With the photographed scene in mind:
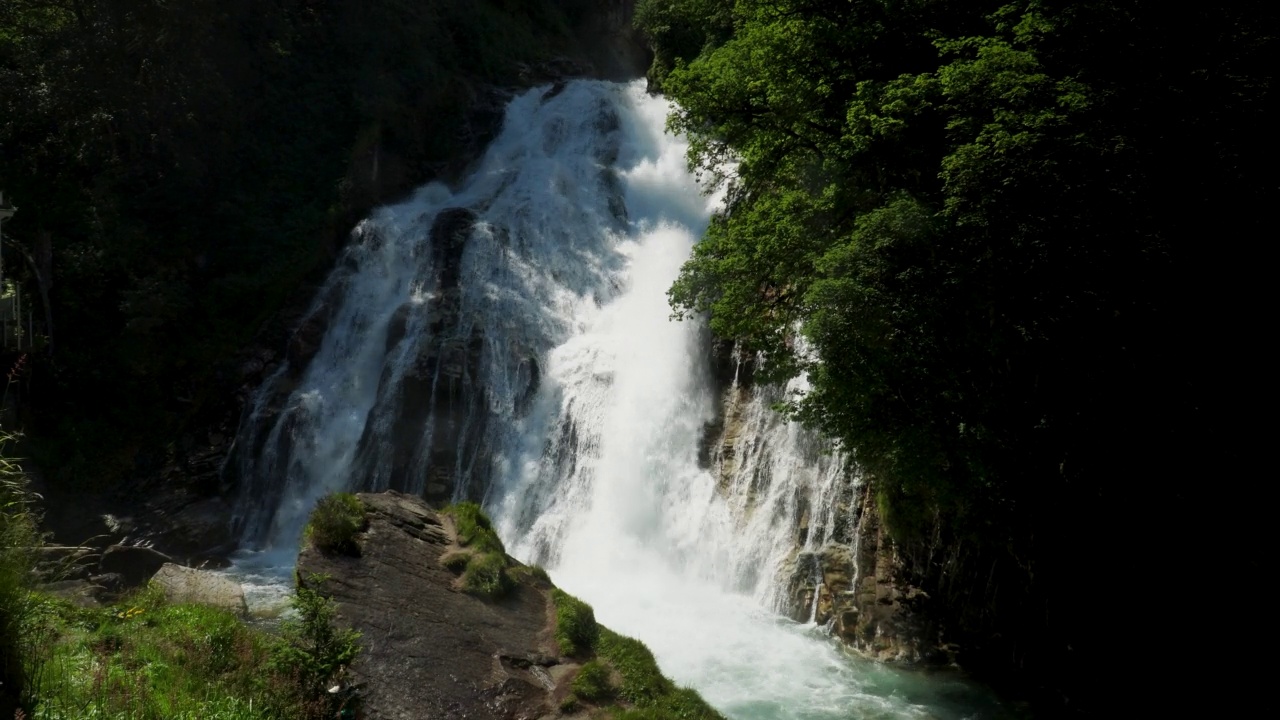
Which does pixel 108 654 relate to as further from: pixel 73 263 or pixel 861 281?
pixel 73 263

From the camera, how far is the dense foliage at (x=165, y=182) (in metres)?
21.1

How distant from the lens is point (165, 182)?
24.2 meters

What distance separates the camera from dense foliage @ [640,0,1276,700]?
8.90 metres

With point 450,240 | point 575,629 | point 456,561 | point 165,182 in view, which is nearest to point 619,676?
point 575,629

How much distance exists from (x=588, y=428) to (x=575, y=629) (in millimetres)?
9721

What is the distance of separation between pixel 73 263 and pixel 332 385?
25.1 ft

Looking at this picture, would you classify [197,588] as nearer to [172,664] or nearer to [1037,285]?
[172,664]

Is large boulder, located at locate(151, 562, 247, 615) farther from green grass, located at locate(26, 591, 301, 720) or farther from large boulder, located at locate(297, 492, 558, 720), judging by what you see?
large boulder, located at locate(297, 492, 558, 720)

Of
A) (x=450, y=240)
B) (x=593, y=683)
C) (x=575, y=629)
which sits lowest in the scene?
(x=593, y=683)

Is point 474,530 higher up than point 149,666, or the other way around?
point 474,530

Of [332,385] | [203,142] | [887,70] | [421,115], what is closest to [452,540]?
[887,70]

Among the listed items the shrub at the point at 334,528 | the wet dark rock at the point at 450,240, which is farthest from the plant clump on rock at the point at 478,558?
the wet dark rock at the point at 450,240

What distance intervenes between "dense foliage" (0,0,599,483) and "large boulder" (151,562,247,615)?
1198 centimetres

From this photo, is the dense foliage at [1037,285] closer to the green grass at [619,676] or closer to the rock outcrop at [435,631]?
the green grass at [619,676]
